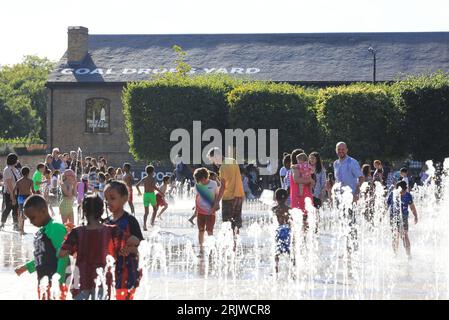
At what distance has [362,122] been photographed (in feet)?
129

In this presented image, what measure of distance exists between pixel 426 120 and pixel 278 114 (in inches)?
235

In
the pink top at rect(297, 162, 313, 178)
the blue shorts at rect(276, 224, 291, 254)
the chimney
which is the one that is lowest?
the blue shorts at rect(276, 224, 291, 254)

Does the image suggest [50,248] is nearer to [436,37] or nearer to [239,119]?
[239,119]

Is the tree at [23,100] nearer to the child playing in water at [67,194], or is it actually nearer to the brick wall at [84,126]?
the brick wall at [84,126]

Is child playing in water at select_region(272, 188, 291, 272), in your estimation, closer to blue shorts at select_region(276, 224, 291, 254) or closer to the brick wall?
blue shorts at select_region(276, 224, 291, 254)

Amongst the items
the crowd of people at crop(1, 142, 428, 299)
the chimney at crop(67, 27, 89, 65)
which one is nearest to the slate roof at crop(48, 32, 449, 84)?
the chimney at crop(67, 27, 89, 65)

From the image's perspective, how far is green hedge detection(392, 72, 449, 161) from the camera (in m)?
39.3

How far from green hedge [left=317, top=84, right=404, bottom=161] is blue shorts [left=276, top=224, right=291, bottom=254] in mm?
28255

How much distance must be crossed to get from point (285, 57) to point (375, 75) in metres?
5.81

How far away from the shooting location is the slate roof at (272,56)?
51094mm

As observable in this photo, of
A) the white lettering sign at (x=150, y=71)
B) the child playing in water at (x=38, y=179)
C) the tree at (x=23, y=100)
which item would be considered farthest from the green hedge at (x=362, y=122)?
the tree at (x=23, y=100)

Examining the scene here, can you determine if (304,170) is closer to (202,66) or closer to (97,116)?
(202,66)

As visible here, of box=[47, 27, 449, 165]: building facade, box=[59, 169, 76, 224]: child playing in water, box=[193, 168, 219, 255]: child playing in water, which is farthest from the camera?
box=[47, 27, 449, 165]: building facade

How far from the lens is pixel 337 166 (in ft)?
45.3
